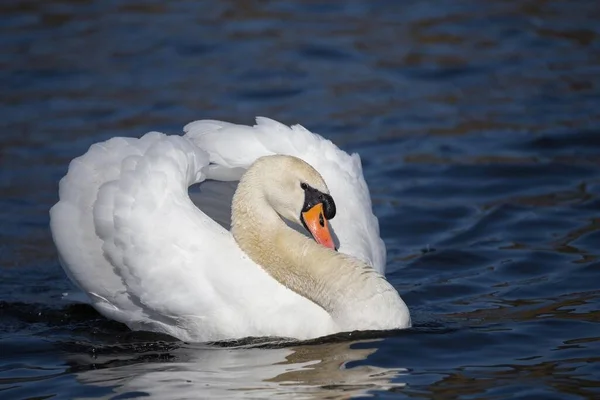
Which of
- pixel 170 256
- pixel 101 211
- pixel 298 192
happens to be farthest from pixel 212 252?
pixel 101 211

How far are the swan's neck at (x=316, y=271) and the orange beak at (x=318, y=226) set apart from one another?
0.06 m

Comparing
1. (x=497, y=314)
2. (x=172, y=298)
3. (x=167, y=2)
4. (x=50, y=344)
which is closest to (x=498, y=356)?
(x=497, y=314)

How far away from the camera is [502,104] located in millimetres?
13289

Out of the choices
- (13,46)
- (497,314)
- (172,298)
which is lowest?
(497,314)

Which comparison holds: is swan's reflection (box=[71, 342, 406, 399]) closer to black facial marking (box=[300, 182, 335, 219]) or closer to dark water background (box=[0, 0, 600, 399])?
A: dark water background (box=[0, 0, 600, 399])

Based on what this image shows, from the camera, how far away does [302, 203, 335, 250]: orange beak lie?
24.3 feet

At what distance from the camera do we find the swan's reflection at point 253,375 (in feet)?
21.0

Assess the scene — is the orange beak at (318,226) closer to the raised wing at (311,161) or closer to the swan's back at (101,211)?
the raised wing at (311,161)

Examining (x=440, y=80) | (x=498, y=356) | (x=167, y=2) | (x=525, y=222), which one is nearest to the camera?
(x=498, y=356)

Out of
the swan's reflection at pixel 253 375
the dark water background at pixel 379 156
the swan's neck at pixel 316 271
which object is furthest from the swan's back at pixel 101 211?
the swan's reflection at pixel 253 375

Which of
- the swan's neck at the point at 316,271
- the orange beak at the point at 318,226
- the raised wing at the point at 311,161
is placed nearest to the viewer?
the swan's neck at the point at 316,271

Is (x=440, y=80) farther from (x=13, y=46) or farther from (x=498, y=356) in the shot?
(x=498, y=356)

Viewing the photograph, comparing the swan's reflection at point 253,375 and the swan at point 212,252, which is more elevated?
the swan at point 212,252

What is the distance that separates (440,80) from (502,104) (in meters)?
1.16
